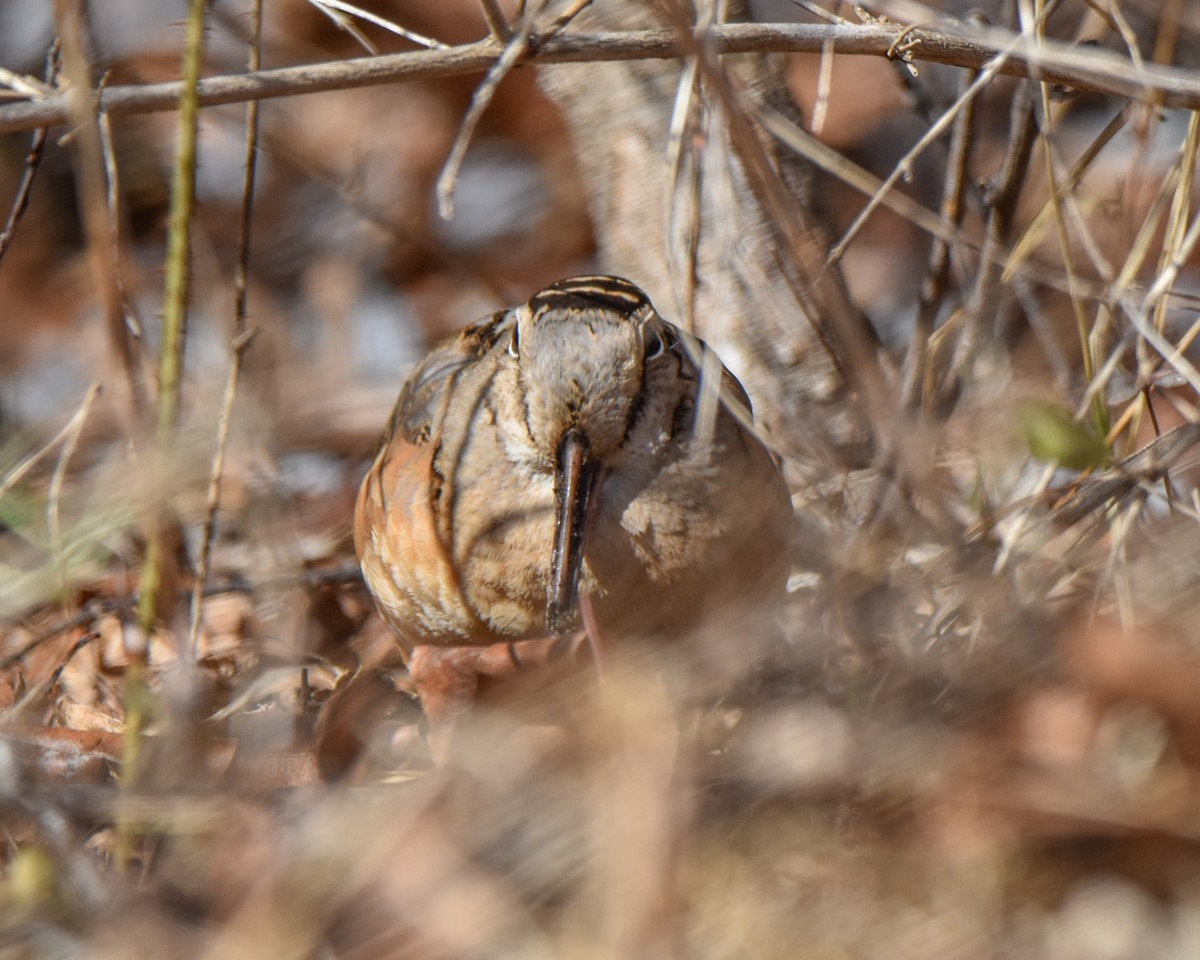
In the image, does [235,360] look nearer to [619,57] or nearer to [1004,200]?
[619,57]

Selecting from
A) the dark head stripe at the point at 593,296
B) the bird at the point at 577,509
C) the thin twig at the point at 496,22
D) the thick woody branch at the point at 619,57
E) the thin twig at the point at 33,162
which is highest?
the thin twig at the point at 496,22

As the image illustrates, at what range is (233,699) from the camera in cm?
361

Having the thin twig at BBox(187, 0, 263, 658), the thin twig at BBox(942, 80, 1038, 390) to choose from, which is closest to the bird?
the thin twig at BBox(187, 0, 263, 658)

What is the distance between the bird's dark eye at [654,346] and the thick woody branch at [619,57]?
67 centimetres

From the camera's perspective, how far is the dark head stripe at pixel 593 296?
332cm

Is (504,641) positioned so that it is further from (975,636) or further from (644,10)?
(644,10)

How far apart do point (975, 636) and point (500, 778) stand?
93 cm

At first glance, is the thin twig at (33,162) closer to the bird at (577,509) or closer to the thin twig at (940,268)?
the bird at (577,509)

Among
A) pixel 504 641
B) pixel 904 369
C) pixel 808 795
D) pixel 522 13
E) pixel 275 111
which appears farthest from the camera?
pixel 275 111

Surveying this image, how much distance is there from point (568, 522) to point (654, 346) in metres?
0.52

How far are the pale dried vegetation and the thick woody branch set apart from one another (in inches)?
0.7

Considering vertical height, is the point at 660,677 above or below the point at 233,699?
above

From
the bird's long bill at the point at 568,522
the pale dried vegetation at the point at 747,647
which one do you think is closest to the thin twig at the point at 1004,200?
the pale dried vegetation at the point at 747,647

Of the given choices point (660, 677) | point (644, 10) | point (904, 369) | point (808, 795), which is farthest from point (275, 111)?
point (808, 795)
